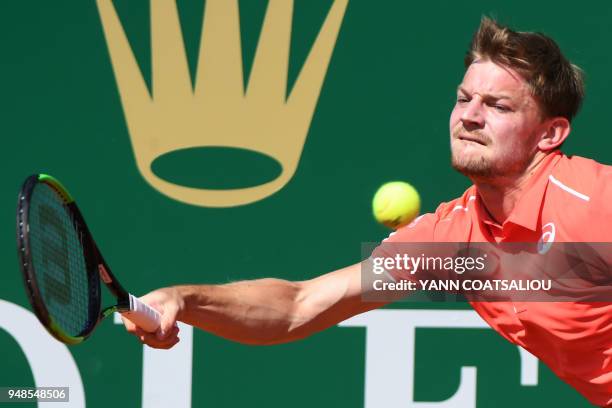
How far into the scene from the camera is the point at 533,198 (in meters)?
3.20

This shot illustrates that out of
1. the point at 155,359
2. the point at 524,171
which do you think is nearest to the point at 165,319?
the point at 524,171

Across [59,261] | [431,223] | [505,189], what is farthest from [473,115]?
[59,261]

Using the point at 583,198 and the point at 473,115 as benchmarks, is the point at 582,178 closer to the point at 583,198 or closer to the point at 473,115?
the point at 583,198

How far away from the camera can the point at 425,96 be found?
13.9 feet

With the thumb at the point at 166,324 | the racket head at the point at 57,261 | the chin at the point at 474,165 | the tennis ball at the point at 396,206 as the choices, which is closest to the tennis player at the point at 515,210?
the chin at the point at 474,165

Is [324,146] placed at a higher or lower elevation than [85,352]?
higher

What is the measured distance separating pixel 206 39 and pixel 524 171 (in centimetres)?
136

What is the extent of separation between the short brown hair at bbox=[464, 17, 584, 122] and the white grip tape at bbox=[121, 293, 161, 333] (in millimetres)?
1156

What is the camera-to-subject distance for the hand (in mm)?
Result: 2869

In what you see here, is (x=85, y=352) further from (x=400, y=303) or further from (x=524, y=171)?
(x=524, y=171)

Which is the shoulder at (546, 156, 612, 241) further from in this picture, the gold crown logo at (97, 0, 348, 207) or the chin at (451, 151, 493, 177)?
the gold crown logo at (97, 0, 348, 207)

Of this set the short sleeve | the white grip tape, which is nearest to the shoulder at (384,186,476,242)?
the short sleeve

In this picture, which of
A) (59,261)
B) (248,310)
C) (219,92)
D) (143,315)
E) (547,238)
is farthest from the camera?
(219,92)

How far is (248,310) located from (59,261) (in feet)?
1.97
